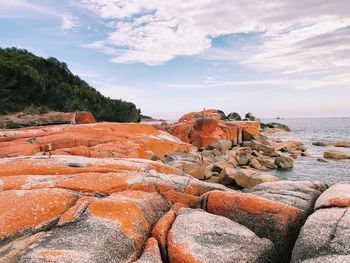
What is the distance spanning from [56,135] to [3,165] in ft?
30.5

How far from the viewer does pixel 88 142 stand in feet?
61.4

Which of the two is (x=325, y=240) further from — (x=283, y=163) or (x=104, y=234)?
(x=283, y=163)

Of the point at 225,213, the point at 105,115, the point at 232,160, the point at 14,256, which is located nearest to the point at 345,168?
the point at 232,160

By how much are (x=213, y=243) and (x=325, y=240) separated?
2.35m

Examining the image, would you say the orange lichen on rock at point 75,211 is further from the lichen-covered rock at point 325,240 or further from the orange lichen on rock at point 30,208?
the lichen-covered rock at point 325,240

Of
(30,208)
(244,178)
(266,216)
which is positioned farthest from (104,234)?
(244,178)

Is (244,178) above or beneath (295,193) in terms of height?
beneath

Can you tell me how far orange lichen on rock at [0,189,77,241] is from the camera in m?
6.58

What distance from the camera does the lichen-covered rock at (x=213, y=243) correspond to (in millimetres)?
6309

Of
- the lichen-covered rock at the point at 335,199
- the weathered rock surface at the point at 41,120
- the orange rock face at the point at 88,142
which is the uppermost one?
the weathered rock surface at the point at 41,120

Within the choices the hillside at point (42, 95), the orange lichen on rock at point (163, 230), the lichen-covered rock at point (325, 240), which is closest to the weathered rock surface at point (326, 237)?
the lichen-covered rock at point (325, 240)

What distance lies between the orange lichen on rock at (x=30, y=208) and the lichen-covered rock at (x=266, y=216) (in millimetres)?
4244

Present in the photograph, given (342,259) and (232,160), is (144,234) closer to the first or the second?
(342,259)

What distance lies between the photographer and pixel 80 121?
32.3 metres
